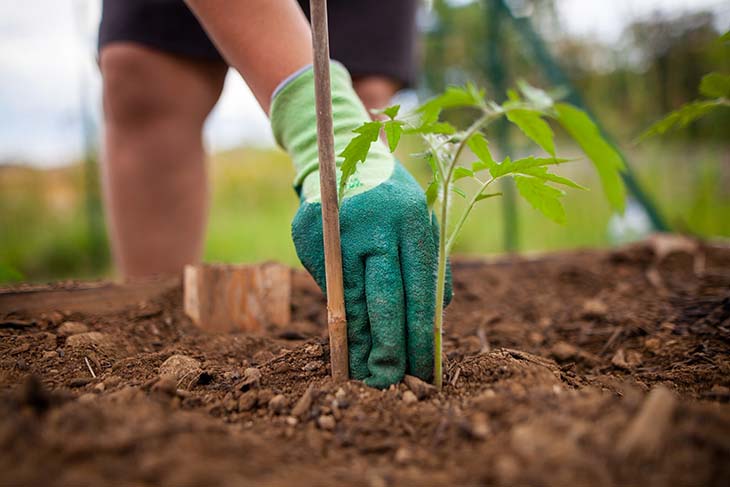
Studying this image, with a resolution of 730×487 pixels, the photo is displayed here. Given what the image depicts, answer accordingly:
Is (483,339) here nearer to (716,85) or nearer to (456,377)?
(456,377)

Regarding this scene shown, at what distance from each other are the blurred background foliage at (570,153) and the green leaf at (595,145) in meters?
3.44

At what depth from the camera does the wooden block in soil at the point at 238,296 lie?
A: 173 cm

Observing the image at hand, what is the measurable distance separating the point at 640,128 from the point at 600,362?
380 centimetres

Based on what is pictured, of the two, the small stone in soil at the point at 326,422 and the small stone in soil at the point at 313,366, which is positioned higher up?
the small stone in soil at the point at 313,366

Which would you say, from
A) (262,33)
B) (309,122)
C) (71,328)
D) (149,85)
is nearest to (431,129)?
(309,122)

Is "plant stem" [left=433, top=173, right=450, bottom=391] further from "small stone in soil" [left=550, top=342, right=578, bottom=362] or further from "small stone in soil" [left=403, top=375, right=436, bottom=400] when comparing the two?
"small stone in soil" [left=550, top=342, right=578, bottom=362]

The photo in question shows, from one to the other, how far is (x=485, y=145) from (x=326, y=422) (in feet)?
2.02

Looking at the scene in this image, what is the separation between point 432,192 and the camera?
1.06 m

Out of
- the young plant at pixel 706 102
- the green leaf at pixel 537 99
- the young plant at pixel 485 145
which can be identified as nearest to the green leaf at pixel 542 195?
the young plant at pixel 485 145

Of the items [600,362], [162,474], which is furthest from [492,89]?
[162,474]

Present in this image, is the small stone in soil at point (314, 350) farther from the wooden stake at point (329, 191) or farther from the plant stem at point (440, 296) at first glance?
the plant stem at point (440, 296)

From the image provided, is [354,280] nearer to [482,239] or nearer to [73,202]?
[482,239]

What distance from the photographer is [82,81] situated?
4.57 m

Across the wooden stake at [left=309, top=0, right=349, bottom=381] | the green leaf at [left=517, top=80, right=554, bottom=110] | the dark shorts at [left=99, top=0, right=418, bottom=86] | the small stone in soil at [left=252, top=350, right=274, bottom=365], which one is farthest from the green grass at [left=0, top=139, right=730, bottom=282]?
the green leaf at [left=517, top=80, right=554, bottom=110]
